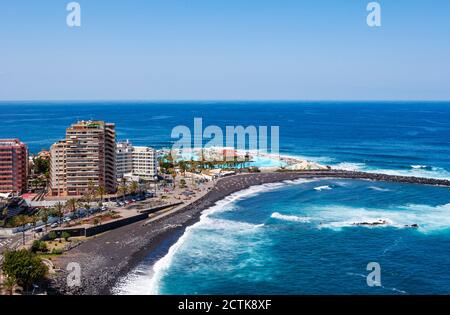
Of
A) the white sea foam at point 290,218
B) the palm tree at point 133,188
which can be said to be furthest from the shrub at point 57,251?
the white sea foam at point 290,218

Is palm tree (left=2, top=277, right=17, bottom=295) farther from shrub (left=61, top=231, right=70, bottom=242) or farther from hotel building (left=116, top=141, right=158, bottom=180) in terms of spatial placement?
hotel building (left=116, top=141, right=158, bottom=180)

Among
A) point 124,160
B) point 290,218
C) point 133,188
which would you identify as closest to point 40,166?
point 124,160

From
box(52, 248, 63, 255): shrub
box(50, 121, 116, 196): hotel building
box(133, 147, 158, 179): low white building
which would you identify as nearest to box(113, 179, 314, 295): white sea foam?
box(52, 248, 63, 255): shrub

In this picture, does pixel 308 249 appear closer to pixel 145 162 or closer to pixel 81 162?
pixel 81 162

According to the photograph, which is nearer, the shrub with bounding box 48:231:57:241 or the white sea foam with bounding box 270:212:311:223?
the shrub with bounding box 48:231:57:241

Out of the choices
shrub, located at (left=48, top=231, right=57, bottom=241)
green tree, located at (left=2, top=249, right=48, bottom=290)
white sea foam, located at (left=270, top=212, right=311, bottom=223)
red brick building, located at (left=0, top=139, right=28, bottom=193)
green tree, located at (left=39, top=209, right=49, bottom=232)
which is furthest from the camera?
red brick building, located at (left=0, top=139, right=28, bottom=193)

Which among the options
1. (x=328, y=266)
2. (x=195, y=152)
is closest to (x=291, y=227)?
(x=328, y=266)
